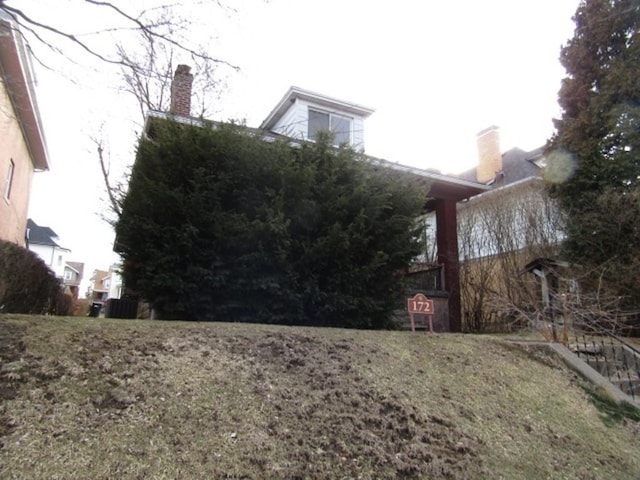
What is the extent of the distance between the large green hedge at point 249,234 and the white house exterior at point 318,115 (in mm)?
6034

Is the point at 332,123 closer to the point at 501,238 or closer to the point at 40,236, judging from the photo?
the point at 501,238

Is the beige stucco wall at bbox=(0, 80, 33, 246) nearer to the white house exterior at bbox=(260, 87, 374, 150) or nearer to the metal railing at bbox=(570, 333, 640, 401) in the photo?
the white house exterior at bbox=(260, 87, 374, 150)

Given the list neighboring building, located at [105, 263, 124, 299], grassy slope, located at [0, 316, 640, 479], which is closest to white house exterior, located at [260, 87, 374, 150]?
neighboring building, located at [105, 263, 124, 299]

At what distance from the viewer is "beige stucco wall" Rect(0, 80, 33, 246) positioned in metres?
12.0

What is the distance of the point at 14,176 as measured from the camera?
14.2 m

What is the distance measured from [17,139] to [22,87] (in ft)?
11.7

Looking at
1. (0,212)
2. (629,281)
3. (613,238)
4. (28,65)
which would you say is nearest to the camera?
(629,281)

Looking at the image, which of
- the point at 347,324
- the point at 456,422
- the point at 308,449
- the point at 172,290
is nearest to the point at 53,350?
the point at 308,449

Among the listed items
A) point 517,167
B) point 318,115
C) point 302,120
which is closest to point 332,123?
point 318,115

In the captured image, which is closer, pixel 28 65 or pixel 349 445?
pixel 349 445

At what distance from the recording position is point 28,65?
11.0 metres

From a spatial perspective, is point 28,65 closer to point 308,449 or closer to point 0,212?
point 0,212

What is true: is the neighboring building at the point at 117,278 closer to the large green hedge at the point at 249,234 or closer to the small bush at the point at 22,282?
the large green hedge at the point at 249,234

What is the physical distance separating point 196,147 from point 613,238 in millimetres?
8908
